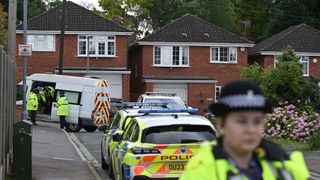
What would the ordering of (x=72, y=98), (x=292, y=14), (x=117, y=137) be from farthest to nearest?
(x=292, y=14) < (x=72, y=98) < (x=117, y=137)

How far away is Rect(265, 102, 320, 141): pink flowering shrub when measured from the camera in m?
23.8

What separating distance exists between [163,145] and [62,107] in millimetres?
19765

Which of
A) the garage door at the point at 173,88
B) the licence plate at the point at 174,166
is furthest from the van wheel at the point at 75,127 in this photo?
the licence plate at the point at 174,166

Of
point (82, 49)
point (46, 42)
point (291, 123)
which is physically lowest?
point (291, 123)

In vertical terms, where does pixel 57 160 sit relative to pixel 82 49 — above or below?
below

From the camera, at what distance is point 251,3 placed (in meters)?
78.1

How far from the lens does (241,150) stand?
304 centimetres

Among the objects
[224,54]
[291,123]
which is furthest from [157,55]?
[291,123]

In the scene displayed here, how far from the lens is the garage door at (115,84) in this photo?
154ft

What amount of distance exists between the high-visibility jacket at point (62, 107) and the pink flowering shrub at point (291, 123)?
386 inches

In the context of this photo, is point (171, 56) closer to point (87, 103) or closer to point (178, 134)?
point (87, 103)

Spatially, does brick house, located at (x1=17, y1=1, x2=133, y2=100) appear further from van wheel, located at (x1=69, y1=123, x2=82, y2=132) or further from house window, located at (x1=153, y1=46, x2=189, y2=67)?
van wheel, located at (x1=69, y1=123, x2=82, y2=132)

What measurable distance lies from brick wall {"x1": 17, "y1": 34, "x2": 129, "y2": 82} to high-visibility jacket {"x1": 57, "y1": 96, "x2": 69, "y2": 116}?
17219 millimetres

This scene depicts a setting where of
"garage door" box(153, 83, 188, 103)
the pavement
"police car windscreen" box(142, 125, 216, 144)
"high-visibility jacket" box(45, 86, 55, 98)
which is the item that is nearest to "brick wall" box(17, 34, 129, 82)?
"garage door" box(153, 83, 188, 103)
